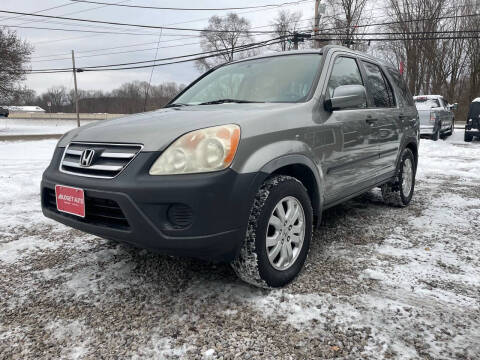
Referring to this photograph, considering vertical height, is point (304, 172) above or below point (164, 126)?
below

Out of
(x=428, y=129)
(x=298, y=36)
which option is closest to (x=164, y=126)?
(x=428, y=129)

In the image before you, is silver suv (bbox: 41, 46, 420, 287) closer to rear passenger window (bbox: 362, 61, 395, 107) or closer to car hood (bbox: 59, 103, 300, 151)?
car hood (bbox: 59, 103, 300, 151)

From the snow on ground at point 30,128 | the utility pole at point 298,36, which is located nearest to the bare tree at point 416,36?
the utility pole at point 298,36

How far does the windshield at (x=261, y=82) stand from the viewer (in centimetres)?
264

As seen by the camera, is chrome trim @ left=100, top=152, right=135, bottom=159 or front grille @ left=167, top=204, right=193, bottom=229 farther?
chrome trim @ left=100, top=152, right=135, bottom=159

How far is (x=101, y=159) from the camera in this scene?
2.02 m

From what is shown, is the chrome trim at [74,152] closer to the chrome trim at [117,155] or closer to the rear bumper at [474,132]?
the chrome trim at [117,155]

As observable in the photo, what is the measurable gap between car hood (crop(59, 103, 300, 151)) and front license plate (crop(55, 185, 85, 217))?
324mm

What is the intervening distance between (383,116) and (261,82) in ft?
4.57

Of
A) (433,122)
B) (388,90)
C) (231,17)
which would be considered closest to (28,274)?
(388,90)

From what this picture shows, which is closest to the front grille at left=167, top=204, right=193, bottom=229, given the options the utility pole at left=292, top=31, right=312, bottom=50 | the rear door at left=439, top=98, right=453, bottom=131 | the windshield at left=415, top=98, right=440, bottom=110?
the windshield at left=415, top=98, right=440, bottom=110

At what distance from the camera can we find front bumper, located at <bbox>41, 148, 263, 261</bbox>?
1764 mm

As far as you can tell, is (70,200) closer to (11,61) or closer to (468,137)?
(468,137)

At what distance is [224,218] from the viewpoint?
5.98 feet
